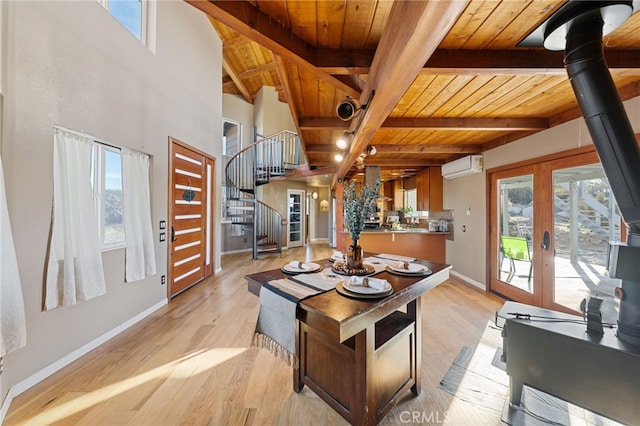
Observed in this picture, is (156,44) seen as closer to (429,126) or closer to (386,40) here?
(386,40)

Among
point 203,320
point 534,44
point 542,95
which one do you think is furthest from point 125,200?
point 542,95

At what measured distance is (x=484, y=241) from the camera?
4.08 metres

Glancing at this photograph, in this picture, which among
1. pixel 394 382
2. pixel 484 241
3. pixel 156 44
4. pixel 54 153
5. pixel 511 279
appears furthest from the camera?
pixel 484 241

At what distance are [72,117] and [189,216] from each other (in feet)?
6.84

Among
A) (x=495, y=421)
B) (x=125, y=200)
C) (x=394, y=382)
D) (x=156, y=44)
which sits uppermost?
(x=156, y=44)

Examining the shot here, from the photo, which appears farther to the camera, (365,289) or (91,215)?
(91,215)

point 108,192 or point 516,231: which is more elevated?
point 108,192

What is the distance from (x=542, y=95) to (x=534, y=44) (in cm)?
111

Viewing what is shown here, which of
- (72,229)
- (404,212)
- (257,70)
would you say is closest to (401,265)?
(72,229)

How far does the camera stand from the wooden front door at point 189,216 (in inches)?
140

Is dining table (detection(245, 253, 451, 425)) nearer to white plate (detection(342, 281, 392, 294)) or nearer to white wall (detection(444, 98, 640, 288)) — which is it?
white plate (detection(342, 281, 392, 294))

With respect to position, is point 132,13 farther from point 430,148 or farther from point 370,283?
point 430,148

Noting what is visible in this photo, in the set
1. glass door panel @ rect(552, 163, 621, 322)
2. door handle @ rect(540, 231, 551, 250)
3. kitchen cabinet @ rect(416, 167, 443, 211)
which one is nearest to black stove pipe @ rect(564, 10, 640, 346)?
glass door panel @ rect(552, 163, 621, 322)

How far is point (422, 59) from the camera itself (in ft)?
3.99
